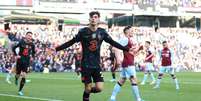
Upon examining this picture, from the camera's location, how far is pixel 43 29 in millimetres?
52812

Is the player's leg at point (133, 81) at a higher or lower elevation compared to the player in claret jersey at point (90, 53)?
lower

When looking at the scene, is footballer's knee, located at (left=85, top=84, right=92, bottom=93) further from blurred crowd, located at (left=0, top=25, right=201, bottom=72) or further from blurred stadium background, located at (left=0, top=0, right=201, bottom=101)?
blurred crowd, located at (left=0, top=25, right=201, bottom=72)

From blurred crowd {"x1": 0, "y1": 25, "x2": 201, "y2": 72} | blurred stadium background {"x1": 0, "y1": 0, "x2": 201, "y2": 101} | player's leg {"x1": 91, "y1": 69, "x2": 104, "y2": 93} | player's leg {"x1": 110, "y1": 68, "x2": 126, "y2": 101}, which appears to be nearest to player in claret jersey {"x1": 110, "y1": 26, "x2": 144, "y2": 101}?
player's leg {"x1": 110, "y1": 68, "x2": 126, "y2": 101}

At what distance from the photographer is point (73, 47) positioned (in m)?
50.8

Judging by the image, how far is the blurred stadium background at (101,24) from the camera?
4856 cm

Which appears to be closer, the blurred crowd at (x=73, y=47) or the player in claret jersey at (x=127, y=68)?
the player in claret jersey at (x=127, y=68)

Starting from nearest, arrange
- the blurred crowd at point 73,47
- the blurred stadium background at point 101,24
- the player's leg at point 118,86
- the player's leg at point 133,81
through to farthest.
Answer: the player's leg at point 133,81
the player's leg at point 118,86
the blurred crowd at point 73,47
the blurred stadium background at point 101,24

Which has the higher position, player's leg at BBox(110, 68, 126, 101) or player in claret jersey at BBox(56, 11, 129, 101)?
player in claret jersey at BBox(56, 11, 129, 101)

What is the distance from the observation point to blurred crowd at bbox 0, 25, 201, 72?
47.4m

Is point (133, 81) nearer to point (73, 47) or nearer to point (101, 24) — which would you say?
point (73, 47)

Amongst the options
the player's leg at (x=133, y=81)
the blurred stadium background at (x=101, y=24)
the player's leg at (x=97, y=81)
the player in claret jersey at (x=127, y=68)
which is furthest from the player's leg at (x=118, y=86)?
the blurred stadium background at (x=101, y=24)

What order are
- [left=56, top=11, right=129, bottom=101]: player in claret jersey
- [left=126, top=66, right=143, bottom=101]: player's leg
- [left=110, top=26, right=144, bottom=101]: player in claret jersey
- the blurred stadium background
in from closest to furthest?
[left=56, top=11, right=129, bottom=101]: player in claret jersey
[left=126, top=66, right=143, bottom=101]: player's leg
[left=110, top=26, right=144, bottom=101]: player in claret jersey
the blurred stadium background

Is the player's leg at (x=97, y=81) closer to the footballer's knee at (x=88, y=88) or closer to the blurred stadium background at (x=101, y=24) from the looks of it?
the footballer's knee at (x=88, y=88)

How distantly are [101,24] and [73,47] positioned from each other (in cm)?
888
